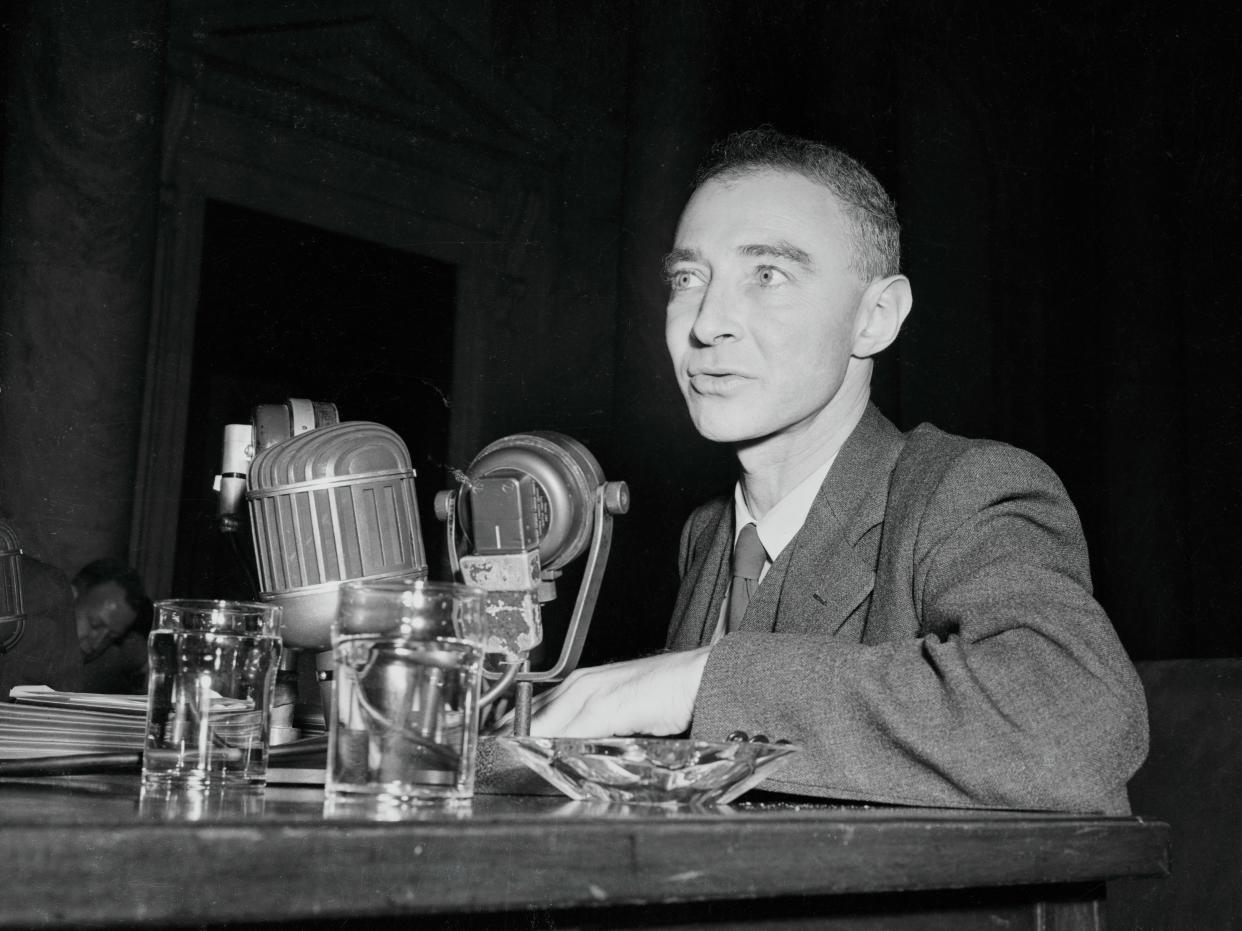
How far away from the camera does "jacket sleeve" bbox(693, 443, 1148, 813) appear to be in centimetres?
90

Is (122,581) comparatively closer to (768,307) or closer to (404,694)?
(768,307)

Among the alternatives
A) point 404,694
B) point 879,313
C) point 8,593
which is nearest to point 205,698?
point 404,694

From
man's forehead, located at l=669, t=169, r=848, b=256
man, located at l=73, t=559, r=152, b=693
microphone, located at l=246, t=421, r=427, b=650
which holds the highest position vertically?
man's forehead, located at l=669, t=169, r=848, b=256

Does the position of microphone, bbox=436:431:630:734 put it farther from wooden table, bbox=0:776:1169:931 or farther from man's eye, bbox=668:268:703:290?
man's eye, bbox=668:268:703:290

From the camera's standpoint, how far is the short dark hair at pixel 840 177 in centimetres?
159

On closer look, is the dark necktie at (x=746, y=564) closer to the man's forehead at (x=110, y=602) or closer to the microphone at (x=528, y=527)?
the microphone at (x=528, y=527)

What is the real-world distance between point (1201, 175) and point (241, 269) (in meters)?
2.03

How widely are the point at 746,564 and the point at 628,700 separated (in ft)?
1.97

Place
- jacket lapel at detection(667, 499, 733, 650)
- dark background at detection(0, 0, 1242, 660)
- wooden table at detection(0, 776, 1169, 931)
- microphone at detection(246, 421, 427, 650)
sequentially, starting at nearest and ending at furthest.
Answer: wooden table at detection(0, 776, 1169, 931)
microphone at detection(246, 421, 427, 650)
jacket lapel at detection(667, 499, 733, 650)
dark background at detection(0, 0, 1242, 660)

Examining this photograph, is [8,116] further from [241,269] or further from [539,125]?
[539,125]

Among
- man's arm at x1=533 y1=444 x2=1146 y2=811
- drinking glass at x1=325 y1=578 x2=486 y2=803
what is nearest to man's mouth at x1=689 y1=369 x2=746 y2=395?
man's arm at x1=533 y1=444 x2=1146 y2=811

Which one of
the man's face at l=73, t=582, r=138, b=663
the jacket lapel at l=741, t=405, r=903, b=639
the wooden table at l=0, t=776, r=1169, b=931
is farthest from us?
the man's face at l=73, t=582, r=138, b=663

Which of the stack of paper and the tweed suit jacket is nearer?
the tweed suit jacket

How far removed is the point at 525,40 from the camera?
3371 mm
